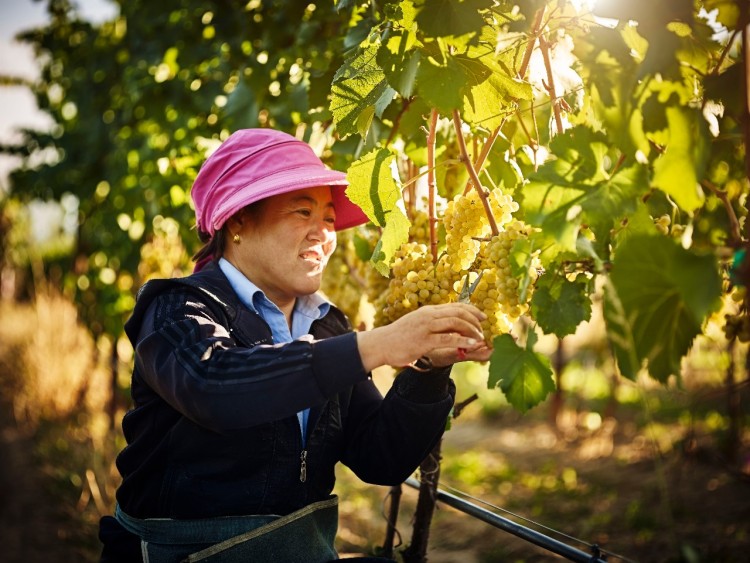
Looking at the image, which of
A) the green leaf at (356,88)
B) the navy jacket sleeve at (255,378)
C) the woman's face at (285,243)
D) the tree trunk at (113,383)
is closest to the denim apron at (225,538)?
the navy jacket sleeve at (255,378)

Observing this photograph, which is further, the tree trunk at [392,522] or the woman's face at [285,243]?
the tree trunk at [392,522]

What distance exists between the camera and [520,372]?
1473mm

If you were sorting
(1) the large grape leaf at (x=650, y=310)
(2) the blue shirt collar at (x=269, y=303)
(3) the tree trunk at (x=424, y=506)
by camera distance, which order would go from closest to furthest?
(1) the large grape leaf at (x=650, y=310), (2) the blue shirt collar at (x=269, y=303), (3) the tree trunk at (x=424, y=506)

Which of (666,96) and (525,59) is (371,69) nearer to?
(525,59)

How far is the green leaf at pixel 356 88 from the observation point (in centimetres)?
161

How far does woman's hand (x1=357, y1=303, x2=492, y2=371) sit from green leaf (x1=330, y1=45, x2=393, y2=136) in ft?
1.58

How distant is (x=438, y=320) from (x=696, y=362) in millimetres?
8440

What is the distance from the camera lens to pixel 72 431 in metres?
6.77

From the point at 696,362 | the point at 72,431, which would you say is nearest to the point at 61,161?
the point at 72,431

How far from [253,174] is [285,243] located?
0.21 meters

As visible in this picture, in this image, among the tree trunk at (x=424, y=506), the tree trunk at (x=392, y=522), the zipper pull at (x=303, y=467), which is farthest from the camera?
the tree trunk at (x=392, y=522)

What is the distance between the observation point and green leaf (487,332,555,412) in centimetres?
145

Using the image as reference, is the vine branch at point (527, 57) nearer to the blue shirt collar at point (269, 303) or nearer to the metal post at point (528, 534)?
the blue shirt collar at point (269, 303)

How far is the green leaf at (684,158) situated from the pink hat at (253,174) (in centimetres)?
97
